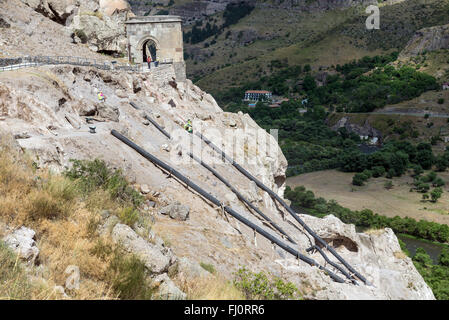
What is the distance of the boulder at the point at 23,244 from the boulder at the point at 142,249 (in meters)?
1.39

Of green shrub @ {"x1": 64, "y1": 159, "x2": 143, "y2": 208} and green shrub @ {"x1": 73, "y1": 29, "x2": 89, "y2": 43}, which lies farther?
green shrub @ {"x1": 73, "y1": 29, "x2": 89, "y2": 43}

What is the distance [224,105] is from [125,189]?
335 feet

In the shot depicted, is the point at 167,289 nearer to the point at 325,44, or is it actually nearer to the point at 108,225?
the point at 108,225

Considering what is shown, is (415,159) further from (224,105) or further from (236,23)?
(236,23)

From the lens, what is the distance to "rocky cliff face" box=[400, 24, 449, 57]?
109 m

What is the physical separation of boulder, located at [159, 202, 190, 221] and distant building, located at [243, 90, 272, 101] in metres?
101

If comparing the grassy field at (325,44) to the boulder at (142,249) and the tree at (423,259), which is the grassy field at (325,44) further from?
the boulder at (142,249)

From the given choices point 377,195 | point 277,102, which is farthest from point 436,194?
point 277,102

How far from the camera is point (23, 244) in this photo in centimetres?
588

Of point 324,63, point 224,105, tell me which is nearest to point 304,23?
point 324,63

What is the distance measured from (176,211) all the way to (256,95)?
102759mm

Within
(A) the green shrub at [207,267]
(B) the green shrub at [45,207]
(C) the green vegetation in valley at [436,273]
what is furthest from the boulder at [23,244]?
(C) the green vegetation in valley at [436,273]

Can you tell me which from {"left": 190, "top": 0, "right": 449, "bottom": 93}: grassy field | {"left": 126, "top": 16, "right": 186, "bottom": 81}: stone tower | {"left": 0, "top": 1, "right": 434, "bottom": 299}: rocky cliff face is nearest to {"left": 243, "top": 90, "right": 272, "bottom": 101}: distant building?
{"left": 190, "top": 0, "right": 449, "bottom": 93}: grassy field

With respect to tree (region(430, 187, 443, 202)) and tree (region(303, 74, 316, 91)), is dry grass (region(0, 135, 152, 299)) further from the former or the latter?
tree (region(303, 74, 316, 91))
